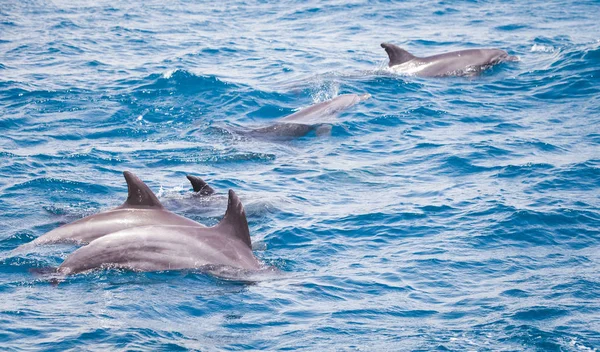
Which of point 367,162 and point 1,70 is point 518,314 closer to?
point 367,162

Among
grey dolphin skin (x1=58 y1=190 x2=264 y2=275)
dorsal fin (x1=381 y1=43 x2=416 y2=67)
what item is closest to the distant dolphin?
dorsal fin (x1=381 y1=43 x2=416 y2=67)

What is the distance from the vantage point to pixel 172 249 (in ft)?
44.7

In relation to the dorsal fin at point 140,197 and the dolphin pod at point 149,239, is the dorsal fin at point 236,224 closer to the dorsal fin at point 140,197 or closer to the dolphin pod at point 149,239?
the dolphin pod at point 149,239

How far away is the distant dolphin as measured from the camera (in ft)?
89.5

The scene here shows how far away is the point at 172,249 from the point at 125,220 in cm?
132

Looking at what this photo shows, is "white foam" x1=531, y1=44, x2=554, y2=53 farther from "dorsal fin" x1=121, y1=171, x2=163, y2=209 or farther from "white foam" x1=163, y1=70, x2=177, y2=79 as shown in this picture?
"dorsal fin" x1=121, y1=171, x2=163, y2=209

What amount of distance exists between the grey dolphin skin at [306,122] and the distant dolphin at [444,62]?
12.5 feet

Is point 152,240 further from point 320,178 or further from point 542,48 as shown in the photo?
point 542,48

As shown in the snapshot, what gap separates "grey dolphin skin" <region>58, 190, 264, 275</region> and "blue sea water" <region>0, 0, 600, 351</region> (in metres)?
0.24

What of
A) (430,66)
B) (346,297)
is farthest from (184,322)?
(430,66)

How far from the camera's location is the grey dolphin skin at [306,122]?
22.0 metres

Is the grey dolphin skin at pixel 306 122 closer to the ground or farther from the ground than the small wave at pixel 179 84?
closer to the ground

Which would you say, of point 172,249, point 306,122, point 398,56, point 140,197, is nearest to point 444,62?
point 398,56

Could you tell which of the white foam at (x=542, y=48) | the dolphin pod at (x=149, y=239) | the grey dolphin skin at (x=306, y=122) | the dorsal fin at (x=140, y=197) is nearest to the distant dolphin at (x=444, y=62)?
the white foam at (x=542, y=48)
